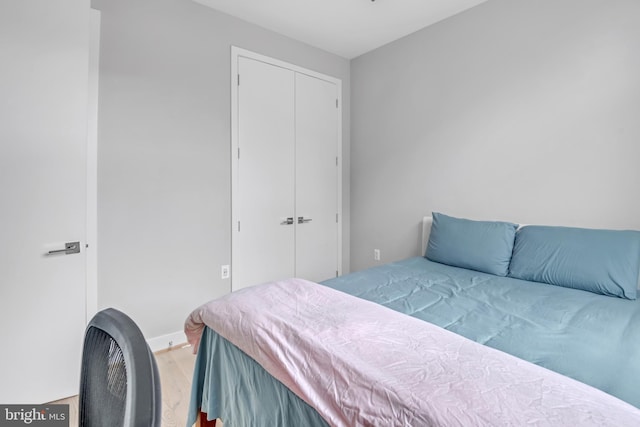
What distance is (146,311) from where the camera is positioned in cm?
238

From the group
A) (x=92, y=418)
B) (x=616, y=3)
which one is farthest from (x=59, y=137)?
(x=616, y=3)

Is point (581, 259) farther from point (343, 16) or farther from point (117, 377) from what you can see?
point (343, 16)

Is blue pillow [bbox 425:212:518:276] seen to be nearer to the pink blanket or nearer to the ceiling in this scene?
the pink blanket

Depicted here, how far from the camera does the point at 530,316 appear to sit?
1476 mm

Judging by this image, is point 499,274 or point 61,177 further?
point 499,274

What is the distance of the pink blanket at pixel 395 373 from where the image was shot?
75cm

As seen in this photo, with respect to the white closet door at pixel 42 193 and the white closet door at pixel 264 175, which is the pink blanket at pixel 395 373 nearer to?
the white closet door at pixel 42 193

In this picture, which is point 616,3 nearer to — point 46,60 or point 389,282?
point 389,282

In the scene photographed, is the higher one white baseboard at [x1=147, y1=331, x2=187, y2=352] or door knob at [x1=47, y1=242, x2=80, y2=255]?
door knob at [x1=47, y1=242, x2=80, y2=255]

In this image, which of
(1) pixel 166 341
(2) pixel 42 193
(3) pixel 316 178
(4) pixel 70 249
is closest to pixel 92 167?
(2) pixel 42 193

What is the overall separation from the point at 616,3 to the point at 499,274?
6.06 feet

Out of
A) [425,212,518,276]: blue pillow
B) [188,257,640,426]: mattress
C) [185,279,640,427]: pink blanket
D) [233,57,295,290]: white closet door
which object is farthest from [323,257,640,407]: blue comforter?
[233,57,295,290]: white closet door

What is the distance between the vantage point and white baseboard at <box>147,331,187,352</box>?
2412 mm

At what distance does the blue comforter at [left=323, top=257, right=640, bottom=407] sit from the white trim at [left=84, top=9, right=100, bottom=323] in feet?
5.23
